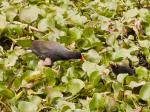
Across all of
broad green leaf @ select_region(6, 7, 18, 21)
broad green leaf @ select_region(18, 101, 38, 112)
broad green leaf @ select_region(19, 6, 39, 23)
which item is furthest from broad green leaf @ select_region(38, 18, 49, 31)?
broad green leaf @ select_region(18, 101, 38, 112)

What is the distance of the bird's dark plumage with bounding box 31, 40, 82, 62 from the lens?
1810 millimetres

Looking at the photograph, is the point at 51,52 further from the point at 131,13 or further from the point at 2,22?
the point at 131,13

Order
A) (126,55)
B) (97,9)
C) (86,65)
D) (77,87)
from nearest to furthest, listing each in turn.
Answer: (77,87), (86,65), (126,55), (97,9)

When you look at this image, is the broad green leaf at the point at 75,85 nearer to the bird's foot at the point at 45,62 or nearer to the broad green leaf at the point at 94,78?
the broad green leaf at the point at 94,78

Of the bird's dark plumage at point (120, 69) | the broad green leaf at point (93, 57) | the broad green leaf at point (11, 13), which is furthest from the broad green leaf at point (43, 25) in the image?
the bird's dark plumage at point (120, 69)

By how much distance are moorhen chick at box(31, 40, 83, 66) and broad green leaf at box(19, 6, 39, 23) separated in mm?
279

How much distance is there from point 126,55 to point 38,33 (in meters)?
0.44

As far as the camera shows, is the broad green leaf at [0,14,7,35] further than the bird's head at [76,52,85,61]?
Yes

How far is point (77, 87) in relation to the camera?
1644 millimetres

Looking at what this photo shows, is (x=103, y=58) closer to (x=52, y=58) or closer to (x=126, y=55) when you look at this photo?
(x=126, y=55)

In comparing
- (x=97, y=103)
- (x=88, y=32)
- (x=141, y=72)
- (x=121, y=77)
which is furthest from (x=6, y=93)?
(x=88, y=32)

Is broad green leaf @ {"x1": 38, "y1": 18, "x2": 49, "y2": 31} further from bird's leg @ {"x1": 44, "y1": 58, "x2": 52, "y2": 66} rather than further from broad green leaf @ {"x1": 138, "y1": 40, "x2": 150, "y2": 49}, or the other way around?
broad green leaf @ {"x1": 138, "y1": 40, "x2": 150, "y2": 49}

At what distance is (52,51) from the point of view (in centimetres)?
183

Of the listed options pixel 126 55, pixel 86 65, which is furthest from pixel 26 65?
pixel 126 55
